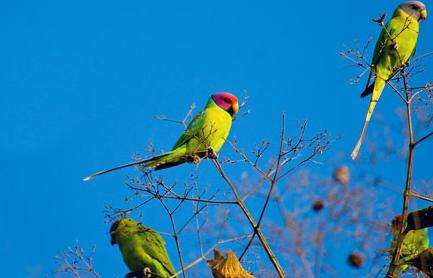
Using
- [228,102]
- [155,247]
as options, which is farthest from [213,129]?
[155,247]

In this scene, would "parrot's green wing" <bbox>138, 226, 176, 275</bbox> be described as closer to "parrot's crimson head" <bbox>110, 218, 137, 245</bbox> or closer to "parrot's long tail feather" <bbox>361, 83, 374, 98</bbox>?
"parrot's crimson head" <bbox>110, 218, 137, 245</bbox>

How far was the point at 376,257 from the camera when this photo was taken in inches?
187

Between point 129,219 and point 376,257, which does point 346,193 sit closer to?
point 376,257

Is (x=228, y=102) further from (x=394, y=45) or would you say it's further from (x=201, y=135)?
(x=394, y=45)

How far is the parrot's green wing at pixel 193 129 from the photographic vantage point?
736cm

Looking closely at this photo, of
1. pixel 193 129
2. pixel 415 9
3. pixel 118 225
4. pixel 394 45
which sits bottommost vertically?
pixel 118 225

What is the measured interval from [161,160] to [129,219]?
48.9 inches

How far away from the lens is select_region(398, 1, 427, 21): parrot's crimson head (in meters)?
8.36

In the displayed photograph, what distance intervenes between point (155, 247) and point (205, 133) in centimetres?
131

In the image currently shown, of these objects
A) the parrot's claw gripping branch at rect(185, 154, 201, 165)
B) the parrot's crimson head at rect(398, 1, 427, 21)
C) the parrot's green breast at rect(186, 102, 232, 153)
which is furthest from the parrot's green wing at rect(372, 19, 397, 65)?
the parrot's claw gripping branch at rect(185, 154, 201, 165)

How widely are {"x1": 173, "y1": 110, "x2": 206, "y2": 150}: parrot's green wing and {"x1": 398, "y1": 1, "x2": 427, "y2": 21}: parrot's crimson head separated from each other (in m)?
2.72

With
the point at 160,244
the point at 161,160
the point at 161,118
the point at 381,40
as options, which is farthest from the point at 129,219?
the point at 381,40

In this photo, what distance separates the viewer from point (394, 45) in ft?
25.0

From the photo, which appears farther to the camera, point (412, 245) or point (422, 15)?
point (422, 15)
